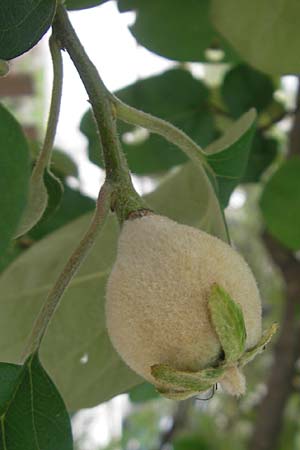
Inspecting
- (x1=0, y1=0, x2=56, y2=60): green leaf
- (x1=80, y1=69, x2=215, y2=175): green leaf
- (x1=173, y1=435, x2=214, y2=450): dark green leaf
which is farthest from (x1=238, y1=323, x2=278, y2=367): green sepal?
(x1=173, y1=435, x2=214, y2=450): dark green leaf

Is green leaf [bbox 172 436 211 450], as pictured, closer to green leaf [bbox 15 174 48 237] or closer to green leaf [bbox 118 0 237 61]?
green leaf [bbox 118 0 237 61]

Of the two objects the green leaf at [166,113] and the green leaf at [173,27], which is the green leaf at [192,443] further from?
the green leaf at [173,27]

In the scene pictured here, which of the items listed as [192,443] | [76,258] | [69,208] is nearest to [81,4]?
[76,258]

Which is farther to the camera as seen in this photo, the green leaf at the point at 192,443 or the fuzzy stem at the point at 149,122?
the green leaf at the point at 192,443

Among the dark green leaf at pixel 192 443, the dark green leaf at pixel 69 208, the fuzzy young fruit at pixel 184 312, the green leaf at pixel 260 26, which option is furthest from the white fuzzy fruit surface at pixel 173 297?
the dark green leaf at pixel 192 443

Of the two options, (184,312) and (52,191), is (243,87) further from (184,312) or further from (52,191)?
(184,312)

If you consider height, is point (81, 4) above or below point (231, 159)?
above
